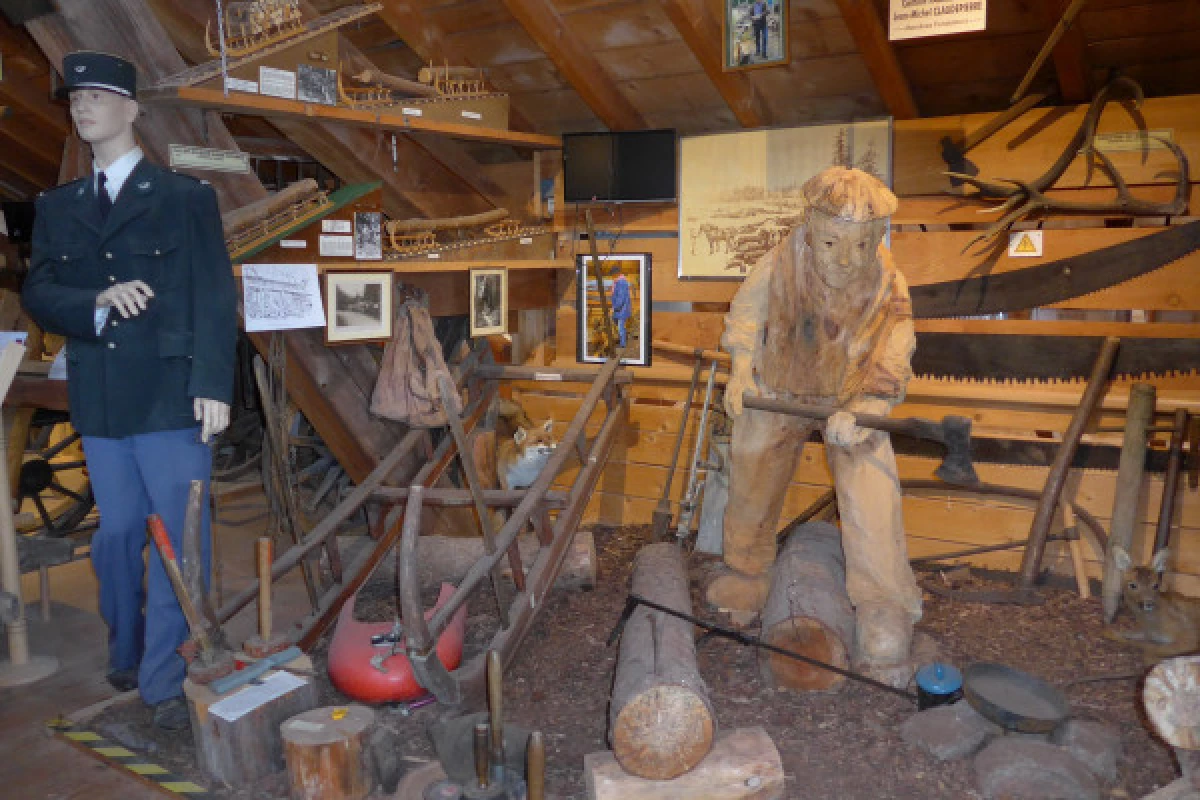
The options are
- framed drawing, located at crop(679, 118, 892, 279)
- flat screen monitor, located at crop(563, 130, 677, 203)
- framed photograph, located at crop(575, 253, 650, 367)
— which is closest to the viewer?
framed drawing, located at crop(679, 118, 892, 279)

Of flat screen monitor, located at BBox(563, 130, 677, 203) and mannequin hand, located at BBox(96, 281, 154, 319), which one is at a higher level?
flat screen monitor, located at BBox(563, 130, 677, 203)

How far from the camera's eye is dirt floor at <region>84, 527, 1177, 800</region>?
2.83 meters

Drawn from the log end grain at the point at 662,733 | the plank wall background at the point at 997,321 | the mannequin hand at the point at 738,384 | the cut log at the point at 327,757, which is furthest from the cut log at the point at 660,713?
the plank wall background at the point at 997,321

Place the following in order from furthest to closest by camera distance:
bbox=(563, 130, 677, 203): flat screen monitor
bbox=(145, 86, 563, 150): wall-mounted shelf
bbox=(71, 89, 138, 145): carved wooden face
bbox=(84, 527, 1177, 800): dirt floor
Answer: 1. bbox=(563, 130, 677, 203): flat screen monitor
2. bbox=(145, 86, 563, 150): wall-mounted shelf
3. bbox=(71, 89, 138, 145): carved wooden face
4. bbox=(84, 527, 1177, 800): dirt floor

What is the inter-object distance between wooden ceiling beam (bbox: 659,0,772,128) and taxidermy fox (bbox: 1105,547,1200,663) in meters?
2.72

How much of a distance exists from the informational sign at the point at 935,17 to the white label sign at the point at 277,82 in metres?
2.52

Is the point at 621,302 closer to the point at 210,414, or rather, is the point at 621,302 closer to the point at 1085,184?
the point at 1085,184

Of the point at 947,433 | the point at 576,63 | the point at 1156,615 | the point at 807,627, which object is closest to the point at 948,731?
the point at 807,627

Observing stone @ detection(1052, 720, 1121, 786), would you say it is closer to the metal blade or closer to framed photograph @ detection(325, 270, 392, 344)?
the metal blade

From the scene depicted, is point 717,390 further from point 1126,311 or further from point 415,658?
point 415,658

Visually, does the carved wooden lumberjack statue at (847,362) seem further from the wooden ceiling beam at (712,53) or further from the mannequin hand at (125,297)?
the mannequin hand at (125,297)

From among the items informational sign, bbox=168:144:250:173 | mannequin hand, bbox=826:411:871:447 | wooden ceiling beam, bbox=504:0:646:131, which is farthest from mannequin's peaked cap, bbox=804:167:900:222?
informational sign, bbox=168:144:250:173

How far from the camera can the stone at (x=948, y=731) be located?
2.88 m

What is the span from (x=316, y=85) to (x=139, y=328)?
1506 millimetres
